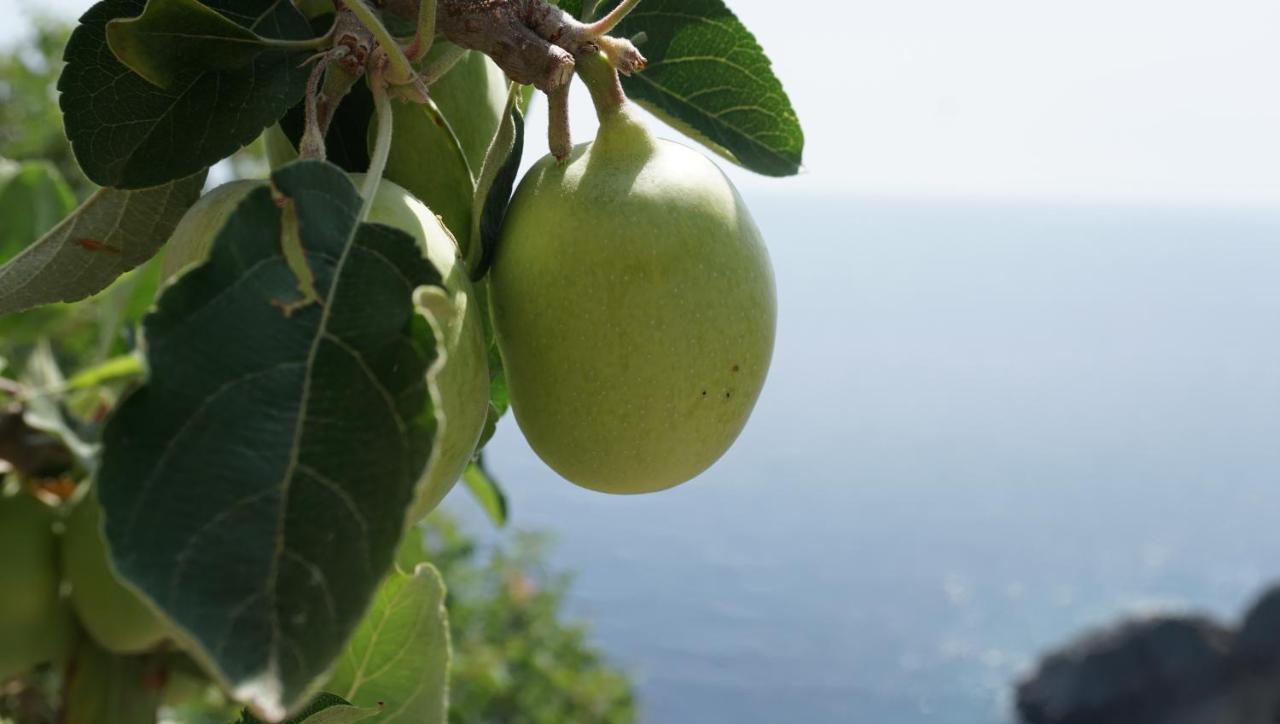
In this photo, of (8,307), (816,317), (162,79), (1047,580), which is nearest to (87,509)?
(8,307)

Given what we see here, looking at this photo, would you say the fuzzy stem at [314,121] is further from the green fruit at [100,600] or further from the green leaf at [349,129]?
the green fruit at [100,600]

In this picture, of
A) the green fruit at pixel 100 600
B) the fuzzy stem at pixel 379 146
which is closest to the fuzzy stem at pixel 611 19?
the fuzzy stem at pixel 379 146

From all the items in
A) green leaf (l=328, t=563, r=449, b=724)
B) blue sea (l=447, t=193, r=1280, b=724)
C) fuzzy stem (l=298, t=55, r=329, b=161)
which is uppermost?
fuzzy stem (l=298, t=55, r=329, b=161)

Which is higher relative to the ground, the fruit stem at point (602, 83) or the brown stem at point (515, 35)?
the brown stem at point (515, 35)

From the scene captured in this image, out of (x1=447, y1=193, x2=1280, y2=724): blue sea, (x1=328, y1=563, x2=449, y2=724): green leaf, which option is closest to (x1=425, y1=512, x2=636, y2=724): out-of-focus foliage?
(x1=447, y1=193, x2=1280, y2=724): blue sea

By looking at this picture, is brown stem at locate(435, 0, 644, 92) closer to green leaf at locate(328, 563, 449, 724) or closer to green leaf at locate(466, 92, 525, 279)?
green leaf at locate(466, 92, 525, 279)

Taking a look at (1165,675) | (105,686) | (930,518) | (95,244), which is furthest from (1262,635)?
(95,244)

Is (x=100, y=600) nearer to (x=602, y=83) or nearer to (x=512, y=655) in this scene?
(x=602, y=83)
